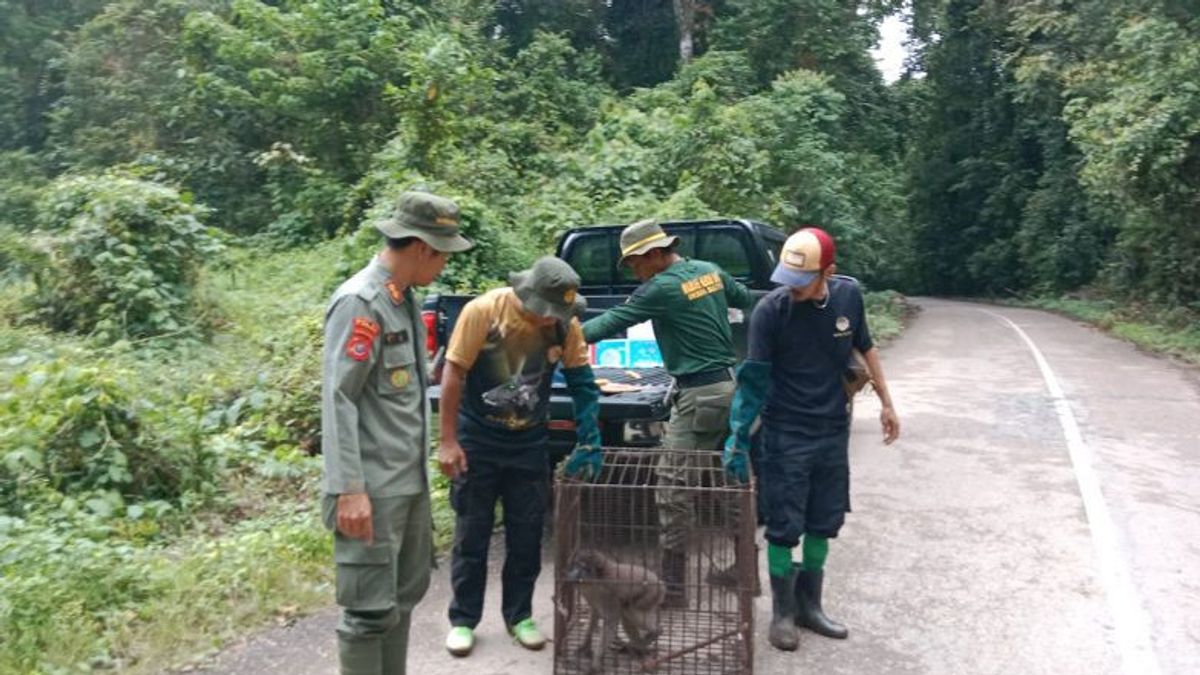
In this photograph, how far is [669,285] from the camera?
15.7 feet

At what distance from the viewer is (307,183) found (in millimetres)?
15422

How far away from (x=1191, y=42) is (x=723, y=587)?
54.5 ft

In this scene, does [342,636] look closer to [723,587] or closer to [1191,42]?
[723,587]

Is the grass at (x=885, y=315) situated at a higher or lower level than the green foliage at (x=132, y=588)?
higher

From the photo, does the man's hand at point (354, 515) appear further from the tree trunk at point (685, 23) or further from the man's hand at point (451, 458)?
the tree trunk at point (685, 23)

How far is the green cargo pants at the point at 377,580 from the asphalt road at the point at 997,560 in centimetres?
86

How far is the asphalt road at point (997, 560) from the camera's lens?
13.8ft

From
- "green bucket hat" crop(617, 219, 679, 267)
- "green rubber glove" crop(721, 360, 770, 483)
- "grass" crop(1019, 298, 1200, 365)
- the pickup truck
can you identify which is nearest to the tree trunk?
"grass" crop(1019, 298, 1200, 365)

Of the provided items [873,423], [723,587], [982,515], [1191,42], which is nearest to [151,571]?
[723,587]

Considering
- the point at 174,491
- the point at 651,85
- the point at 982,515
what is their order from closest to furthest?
1. the point at 174,491
2. the point at 982,515
3. the point at 651,85

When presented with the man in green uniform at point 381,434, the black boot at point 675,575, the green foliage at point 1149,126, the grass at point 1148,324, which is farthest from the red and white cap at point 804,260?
the green foliage at point 1149,126

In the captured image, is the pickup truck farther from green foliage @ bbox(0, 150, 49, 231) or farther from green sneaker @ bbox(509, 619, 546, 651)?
green foliage @ bbox(0, 150, 49, 231)

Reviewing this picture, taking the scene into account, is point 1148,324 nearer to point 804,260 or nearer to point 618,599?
point 804,260

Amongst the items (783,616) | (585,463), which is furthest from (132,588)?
(783,616)
